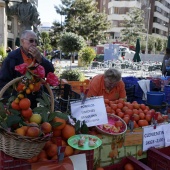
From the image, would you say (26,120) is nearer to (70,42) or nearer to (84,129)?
(84,129)

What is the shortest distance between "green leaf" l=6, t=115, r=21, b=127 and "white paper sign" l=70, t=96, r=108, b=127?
0.57 metres

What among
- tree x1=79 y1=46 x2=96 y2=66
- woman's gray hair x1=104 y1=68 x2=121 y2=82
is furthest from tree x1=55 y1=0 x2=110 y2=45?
woman's gray hair x1=104 y1=68 x2=121 y2=82

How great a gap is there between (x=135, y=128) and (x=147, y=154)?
0.86 ft

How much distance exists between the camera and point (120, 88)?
3490mm

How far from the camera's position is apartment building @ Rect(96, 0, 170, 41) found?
54500 mm

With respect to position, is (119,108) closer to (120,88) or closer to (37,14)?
(120,88)

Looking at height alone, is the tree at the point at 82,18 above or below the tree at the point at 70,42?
above

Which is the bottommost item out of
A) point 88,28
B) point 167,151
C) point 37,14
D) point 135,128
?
point 167,151

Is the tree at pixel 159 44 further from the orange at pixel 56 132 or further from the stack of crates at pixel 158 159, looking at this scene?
the orange at pixel 56 132

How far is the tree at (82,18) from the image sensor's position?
28.3 m

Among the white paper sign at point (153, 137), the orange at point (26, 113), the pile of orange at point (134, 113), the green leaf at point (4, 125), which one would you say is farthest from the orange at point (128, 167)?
the green leaf at point (4, 125)

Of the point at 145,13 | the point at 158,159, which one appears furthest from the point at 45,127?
the point at 145,13

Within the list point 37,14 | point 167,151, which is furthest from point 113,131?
point 37,14

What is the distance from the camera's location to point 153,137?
7.63ft
